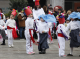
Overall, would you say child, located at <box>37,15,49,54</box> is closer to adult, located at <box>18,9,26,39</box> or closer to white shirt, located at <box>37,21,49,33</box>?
white shirt, located at <box>37,21,49,33</box>

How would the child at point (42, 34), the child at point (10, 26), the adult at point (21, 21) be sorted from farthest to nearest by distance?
the adult at point (21, 21), the child at point (10, 26), the child at point (42, 34)

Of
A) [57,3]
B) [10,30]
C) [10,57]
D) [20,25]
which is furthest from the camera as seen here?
[57,3]

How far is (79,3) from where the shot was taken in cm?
2277

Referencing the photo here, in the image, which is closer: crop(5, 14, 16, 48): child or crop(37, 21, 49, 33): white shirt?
crop(37, 21, 49, 33): white shirt

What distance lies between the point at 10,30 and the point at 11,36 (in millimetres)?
330

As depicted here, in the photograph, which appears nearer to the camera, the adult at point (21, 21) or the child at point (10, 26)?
the child at point (10, 26)

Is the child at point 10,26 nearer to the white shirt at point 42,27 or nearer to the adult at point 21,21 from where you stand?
the white shirt at point 42,27

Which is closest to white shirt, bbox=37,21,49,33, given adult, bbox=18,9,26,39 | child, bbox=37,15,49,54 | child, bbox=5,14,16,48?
child, bbox=37,15,49,54

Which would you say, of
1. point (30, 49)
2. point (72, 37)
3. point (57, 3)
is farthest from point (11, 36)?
point (57, 3)

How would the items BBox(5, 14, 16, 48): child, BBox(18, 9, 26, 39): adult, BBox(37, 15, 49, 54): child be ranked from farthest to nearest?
BBox(18, 9, 26, 39): adult < BBox(5, 14, 16, 48): child < BBox(37, 15, 49, 54): child

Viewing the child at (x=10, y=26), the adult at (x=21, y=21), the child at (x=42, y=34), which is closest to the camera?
the child at (x=42, y=34)

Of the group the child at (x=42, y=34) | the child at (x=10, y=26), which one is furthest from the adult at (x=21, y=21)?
the child at (x=42, y=34)

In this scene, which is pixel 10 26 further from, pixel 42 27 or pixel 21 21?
pixel 21 21

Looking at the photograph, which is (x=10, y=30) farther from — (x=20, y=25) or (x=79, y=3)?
(x=79, y=3)
